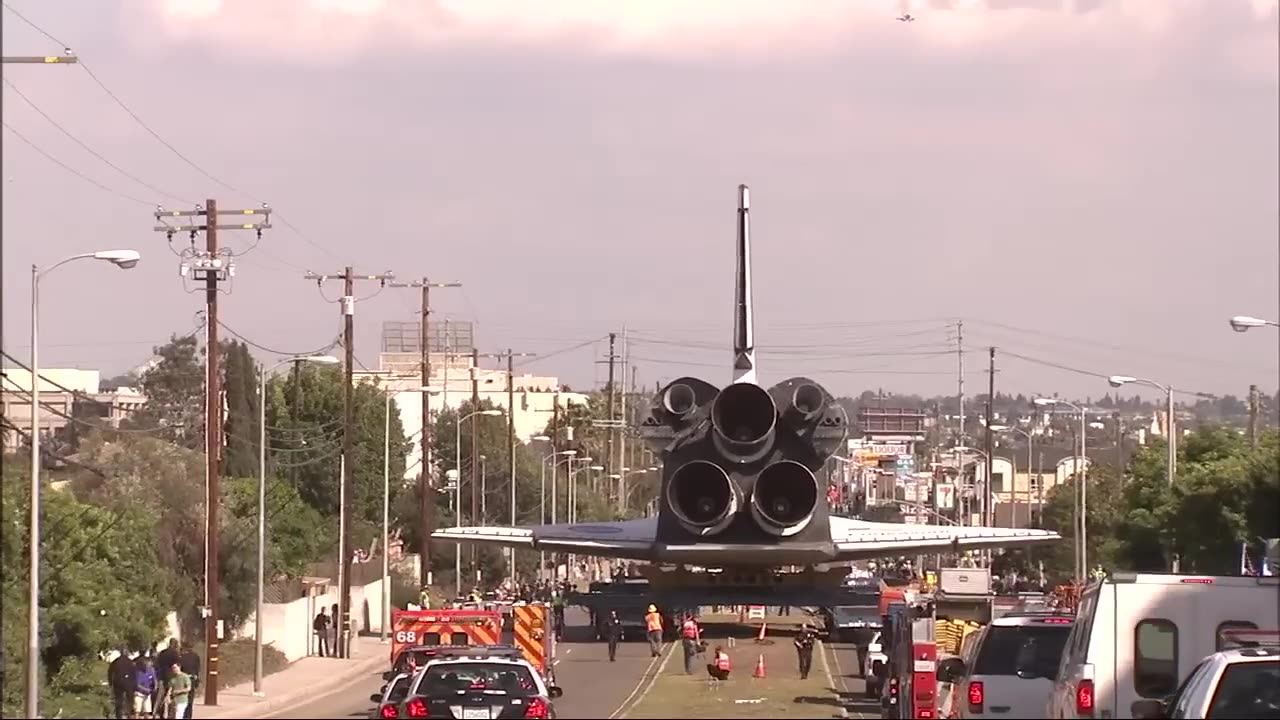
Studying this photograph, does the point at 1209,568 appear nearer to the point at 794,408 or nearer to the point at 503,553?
the point at 794,408

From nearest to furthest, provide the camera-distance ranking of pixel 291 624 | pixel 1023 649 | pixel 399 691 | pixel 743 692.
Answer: pixel 1023 649, pixel 399 691, pixel 743 692, pixel 291 624

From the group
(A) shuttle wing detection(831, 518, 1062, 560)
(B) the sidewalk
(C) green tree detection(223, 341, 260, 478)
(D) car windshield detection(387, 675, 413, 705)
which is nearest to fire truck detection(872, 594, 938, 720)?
(A) shuttle wing detection(831, 518, 1062, 560)

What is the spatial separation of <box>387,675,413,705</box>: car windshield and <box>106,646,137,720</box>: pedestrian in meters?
9.98

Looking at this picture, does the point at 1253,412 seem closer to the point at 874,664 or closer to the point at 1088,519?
the point at 874,664

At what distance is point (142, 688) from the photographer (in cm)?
3338

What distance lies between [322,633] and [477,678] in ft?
120

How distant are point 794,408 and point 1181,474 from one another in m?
33.7

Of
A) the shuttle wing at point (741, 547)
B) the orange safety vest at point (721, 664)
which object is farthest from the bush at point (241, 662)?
the shuttle wing at point (741, 547)

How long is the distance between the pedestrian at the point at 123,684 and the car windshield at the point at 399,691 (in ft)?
32.7

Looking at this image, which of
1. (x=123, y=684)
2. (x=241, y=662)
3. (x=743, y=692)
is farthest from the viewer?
(x=241, y=662)

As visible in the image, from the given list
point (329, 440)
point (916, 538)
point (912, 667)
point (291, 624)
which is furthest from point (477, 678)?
point (329, 440)

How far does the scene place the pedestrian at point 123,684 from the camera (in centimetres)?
3328

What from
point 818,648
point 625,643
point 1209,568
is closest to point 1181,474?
point 1209,568

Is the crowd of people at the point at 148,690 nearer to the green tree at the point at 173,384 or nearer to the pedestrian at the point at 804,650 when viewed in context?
the pedestrian at the point at 804,650
